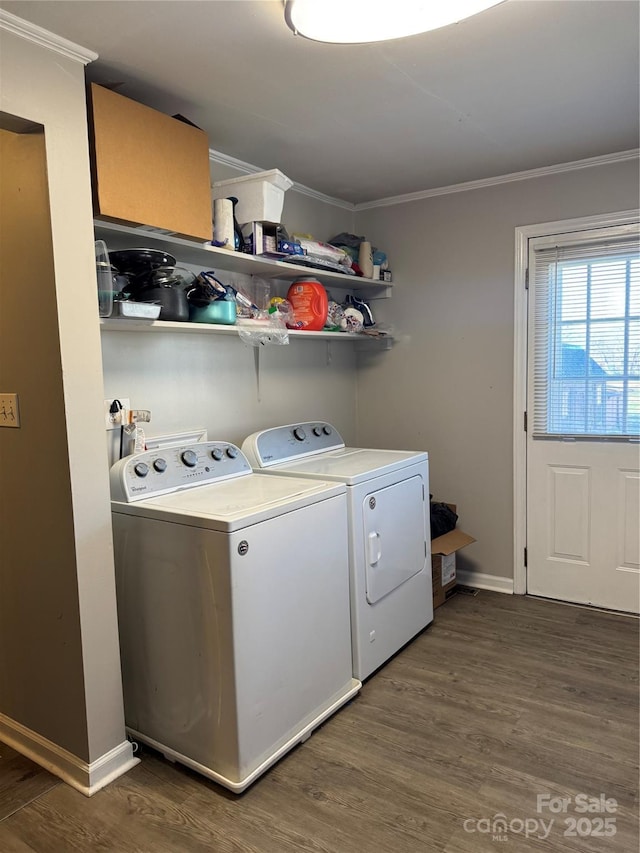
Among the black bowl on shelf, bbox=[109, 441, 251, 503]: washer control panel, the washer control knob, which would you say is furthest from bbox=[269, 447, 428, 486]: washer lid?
the black bowl on shelf

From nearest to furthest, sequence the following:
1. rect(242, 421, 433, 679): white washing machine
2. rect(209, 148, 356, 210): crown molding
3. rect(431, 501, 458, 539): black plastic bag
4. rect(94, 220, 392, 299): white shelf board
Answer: rect(94, 220, 392, 299): white shelf board
rect(242, 421, 433, 679): white washing machine
rect(209, 148, 356, 210): crown molding
rect(431, 501, 458, 539): black plastic bag

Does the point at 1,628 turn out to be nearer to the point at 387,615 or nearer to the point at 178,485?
the point at 178,485

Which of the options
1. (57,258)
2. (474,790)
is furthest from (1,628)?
(474,790)

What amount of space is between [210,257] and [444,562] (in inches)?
78.0

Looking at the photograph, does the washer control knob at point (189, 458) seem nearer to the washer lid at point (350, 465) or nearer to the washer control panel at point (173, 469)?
the washer control panel at point (173, 469)

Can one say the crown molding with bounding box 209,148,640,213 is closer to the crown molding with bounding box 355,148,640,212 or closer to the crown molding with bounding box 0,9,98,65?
the crown molding with bounding box 355,148,640,212

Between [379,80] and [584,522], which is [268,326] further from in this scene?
[584,522]

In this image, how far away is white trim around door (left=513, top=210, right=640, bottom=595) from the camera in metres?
3.19

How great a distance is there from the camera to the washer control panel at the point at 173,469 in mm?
2139

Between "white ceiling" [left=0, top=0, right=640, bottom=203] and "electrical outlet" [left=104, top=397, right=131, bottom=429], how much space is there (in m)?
1.10

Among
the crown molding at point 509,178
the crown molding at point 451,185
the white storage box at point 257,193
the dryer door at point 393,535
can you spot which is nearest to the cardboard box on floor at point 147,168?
the white storage box at point 257,193

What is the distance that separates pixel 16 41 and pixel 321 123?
3.78ft

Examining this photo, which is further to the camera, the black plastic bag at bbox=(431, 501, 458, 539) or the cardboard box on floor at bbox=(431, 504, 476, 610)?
the black plastic bag at bbox=(431, 501, 458, 539)

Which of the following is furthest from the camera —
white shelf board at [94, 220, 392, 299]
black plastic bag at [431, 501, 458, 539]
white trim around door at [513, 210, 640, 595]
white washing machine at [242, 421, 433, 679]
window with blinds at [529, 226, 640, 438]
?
black plastic bag at [431, 501, 458, 539]
